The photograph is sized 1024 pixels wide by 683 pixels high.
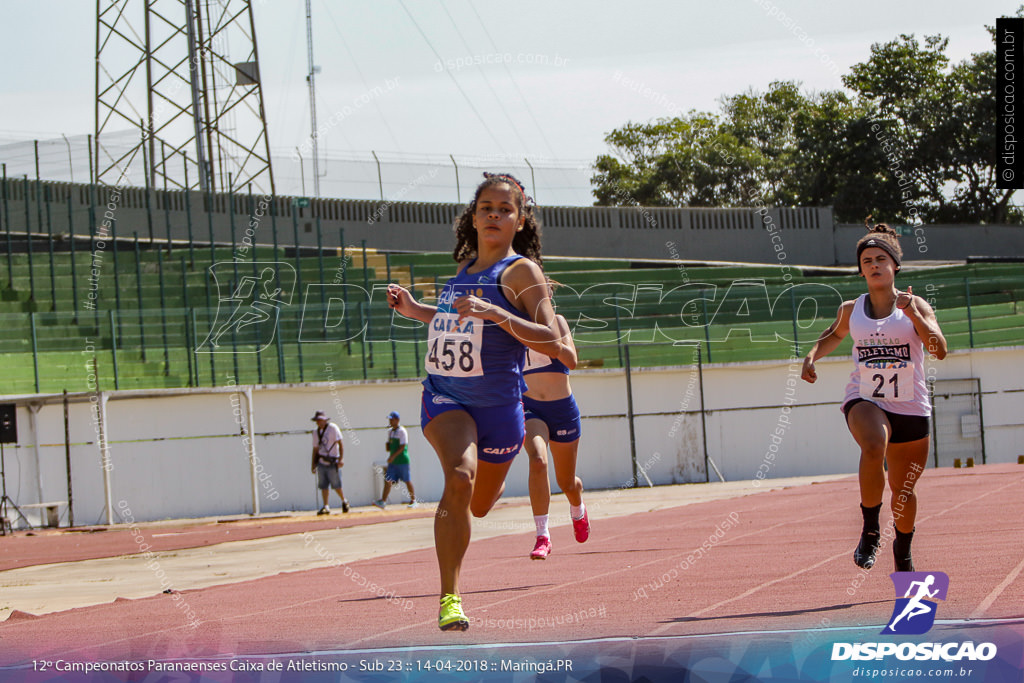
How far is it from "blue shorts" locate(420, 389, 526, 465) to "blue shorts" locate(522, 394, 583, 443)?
2.63m

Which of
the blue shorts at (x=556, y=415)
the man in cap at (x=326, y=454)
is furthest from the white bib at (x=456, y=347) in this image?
the man in cap at (x=326, y=454)

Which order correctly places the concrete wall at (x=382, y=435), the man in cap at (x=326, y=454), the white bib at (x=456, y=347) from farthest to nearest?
the concrete wall at (x=382, y=435)
the man in cap at (x=326, y=454)
the white bib at (x=456, y=347)

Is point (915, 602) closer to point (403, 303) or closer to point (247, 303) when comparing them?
point (403, 303)

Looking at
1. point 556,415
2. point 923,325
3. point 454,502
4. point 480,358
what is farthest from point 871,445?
point 454,502

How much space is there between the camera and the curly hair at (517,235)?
600 cm

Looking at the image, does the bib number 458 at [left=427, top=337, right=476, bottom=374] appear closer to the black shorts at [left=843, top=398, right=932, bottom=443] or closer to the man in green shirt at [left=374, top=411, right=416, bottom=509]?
the black shorts at [left=843, top=398, right=932, bottom=443]

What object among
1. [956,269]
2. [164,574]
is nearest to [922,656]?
[164,574]

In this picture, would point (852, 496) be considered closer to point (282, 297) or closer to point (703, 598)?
point (703, 598)

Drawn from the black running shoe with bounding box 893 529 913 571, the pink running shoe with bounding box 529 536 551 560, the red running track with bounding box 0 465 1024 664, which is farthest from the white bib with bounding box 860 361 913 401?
the pink running shoe with bounding box 529 536 551 560

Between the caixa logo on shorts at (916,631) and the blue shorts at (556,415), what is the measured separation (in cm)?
297

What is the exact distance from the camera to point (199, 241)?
3306 cm

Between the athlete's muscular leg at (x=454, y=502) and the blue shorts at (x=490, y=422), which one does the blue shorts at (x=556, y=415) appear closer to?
the blue shorts at (x=490, y=422)

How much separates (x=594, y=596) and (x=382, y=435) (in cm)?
1714

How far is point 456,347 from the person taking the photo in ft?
18.5
